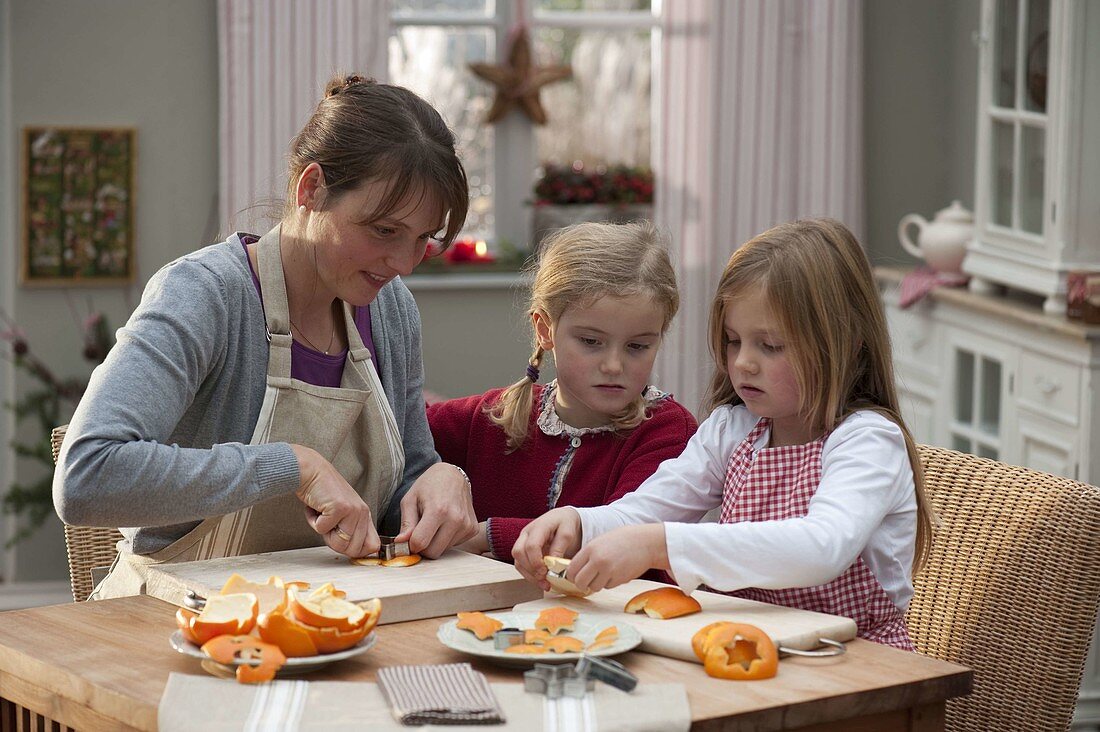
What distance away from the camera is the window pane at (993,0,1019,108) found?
12.9 ft

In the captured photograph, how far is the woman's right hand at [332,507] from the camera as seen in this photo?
1629mm

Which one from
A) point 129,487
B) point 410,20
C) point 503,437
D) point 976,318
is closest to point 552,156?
point 410,20

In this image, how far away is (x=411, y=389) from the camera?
6.72 ft

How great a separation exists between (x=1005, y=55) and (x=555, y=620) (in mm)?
3039

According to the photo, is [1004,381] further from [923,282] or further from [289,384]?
[289,384]

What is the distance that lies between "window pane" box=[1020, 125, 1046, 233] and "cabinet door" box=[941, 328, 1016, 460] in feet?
1.07

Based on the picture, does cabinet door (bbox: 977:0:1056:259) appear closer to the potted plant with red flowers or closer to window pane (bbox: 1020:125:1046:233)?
window pane (bbox: 1020:125:1046:233)

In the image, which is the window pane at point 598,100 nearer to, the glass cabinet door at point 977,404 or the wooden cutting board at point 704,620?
the glass cabinet door at point 977,404

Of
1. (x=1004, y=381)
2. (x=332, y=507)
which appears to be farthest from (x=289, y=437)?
(x=1004, y=381)

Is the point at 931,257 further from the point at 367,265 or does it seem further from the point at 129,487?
the point at 129,487

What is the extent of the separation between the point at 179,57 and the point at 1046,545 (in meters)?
3.32

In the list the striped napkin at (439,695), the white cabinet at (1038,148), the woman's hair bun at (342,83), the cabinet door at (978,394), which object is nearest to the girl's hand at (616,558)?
the striped napkin at (439,695)

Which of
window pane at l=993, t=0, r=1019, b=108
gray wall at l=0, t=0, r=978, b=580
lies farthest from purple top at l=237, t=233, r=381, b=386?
window pane at l=993, t=0, r=1019, b=108

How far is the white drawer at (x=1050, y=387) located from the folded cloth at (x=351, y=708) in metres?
2.37
